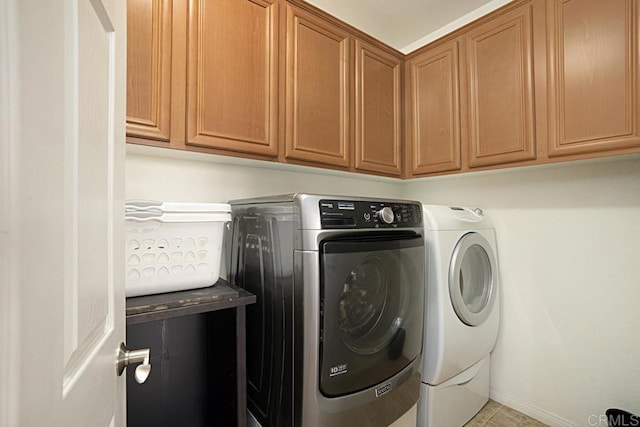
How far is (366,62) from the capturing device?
181cm

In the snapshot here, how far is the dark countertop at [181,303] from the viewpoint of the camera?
2.80 ft

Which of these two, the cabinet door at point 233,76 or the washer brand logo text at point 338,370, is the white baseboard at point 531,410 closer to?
the washer brand logo text at point 338,370

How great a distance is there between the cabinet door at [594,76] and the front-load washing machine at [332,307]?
2.70 feet

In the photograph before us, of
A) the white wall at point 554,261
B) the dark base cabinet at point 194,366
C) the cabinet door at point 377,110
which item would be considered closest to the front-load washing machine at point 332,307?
the dark base cabinet at point 194,366

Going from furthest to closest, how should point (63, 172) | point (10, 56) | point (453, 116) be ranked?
point (453, 116)
point (63, 172)
point (10, 56)

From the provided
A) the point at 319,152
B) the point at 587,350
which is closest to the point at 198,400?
the point at 319,152

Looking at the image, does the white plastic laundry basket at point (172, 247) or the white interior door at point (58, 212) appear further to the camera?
the white plastic laundry basket at point (172, 247)

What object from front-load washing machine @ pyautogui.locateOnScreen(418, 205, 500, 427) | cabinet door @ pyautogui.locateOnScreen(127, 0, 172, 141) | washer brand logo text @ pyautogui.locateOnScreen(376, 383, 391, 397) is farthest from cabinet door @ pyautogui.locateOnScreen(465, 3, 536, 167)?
cabinet door @ pyautogui.locateOnScreen(127, 0, 172, 141)

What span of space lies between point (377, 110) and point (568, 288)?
1.54 metres

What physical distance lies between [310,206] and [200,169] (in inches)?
33.6

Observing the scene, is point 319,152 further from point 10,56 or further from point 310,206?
point 10,56

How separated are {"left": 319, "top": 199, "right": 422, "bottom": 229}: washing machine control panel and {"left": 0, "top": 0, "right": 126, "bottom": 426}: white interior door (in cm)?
61

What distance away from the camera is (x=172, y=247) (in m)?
1.06

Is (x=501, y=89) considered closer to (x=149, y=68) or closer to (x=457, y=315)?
(x=457, y=315)
